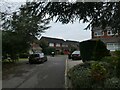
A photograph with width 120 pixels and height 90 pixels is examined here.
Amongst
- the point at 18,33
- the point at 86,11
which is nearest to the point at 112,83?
the point at 86,11

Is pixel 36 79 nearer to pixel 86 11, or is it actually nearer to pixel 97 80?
pixel 86 11

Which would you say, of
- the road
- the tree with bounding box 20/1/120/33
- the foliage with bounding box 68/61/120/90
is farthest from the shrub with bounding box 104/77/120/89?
the road

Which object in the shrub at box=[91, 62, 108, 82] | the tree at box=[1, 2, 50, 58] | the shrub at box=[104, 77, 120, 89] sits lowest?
the shrub at box=[104, 77, 120, 89]

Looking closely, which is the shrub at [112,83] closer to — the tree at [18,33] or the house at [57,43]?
the tree at [18,33]

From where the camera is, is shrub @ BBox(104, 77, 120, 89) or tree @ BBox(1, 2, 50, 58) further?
tree @ BBox(1, 2, 50, 58)

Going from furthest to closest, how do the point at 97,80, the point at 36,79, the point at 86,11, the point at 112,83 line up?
1. the point at 36,79
2. the point at 86,11
3. the point at 97,80
4. the point at 112,83

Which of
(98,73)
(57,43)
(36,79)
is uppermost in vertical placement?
(57,43)

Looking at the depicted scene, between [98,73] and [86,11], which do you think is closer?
[98,73]

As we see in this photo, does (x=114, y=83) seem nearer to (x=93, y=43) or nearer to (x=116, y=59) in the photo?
(x=116, y=59)

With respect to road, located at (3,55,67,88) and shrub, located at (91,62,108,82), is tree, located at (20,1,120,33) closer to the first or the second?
shrub, located at (91,62,108,82)

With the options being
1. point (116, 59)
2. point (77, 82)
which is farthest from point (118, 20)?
point (77, 82)

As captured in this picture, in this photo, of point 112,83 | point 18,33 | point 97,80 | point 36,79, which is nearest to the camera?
point 112,83

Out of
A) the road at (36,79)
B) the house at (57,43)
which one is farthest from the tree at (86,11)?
the house at (57,43)

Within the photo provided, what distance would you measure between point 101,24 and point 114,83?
17.6ft
